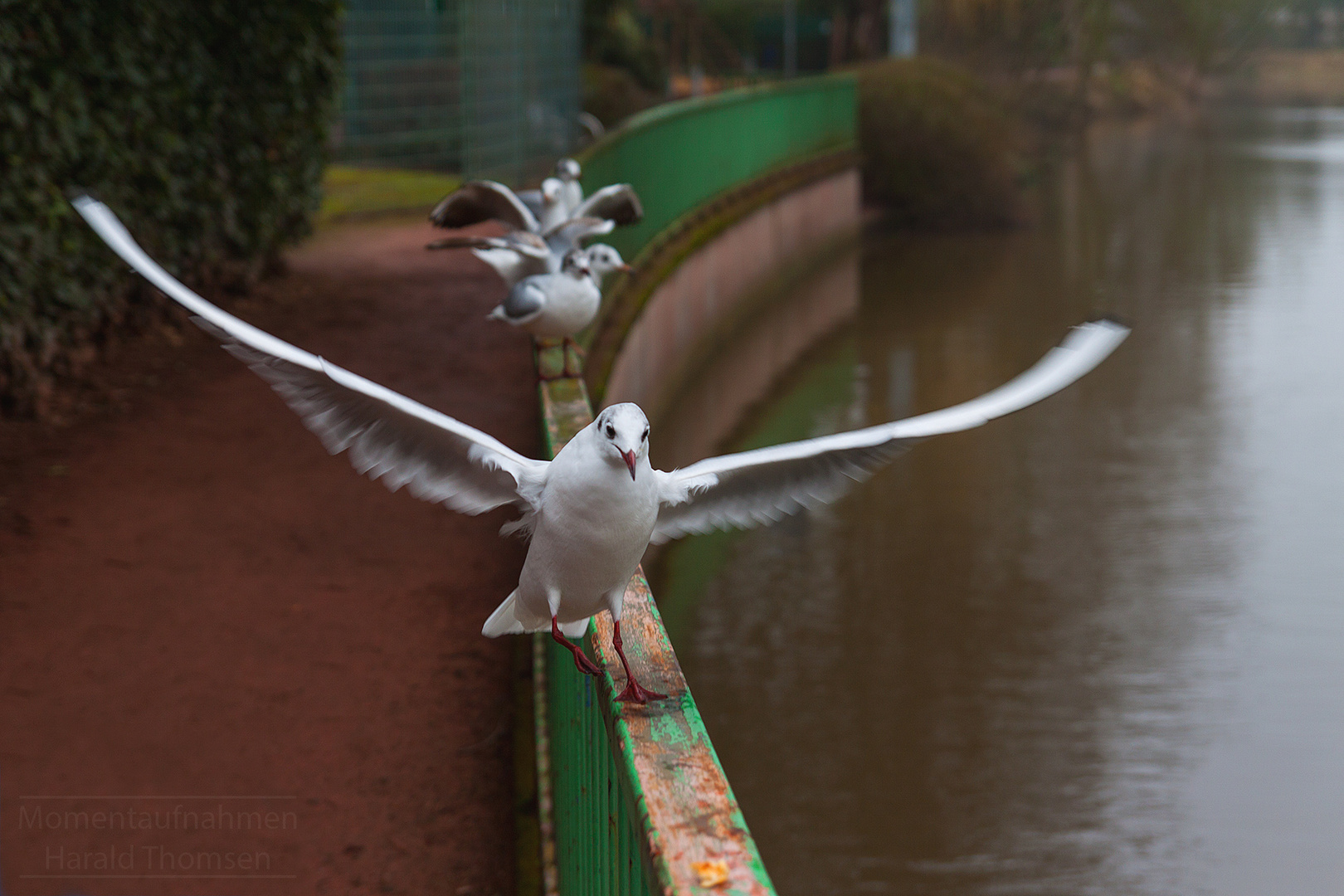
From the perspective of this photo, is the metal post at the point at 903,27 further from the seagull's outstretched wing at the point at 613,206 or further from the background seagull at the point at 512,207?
the background seagull at the point at 512,207

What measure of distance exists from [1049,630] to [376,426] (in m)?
5.19

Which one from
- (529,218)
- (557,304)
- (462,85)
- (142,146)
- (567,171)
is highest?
(462,85)

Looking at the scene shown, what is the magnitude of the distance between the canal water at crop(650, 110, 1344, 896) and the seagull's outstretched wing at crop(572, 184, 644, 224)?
2.18 m

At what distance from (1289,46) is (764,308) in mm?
40698

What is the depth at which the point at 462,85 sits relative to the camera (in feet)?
41.2

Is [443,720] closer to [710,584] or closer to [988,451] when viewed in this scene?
[710,584]

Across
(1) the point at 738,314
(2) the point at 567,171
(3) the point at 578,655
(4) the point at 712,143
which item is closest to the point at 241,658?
(3) the point at 578,655

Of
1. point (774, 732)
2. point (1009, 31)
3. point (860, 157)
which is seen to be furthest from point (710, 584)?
point (1009, 31)

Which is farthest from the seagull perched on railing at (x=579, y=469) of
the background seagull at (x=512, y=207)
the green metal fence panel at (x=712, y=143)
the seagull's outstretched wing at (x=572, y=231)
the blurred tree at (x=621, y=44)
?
the blurred tree at (x=621, y=44)

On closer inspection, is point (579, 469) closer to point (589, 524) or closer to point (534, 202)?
point (589, 524)

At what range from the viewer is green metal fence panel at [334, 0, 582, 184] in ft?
41.8

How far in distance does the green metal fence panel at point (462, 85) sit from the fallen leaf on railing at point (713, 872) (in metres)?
11.3

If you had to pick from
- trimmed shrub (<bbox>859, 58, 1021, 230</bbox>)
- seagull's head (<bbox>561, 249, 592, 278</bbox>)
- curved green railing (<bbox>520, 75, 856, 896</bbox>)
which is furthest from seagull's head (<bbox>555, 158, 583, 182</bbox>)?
trimmed shrub (<bbox>859, 58, 1021, 230</bbox>)

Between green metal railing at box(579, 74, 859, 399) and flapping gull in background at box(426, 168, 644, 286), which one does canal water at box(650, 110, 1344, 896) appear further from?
flapping gull in background at box(426, 168, 644, 286)
